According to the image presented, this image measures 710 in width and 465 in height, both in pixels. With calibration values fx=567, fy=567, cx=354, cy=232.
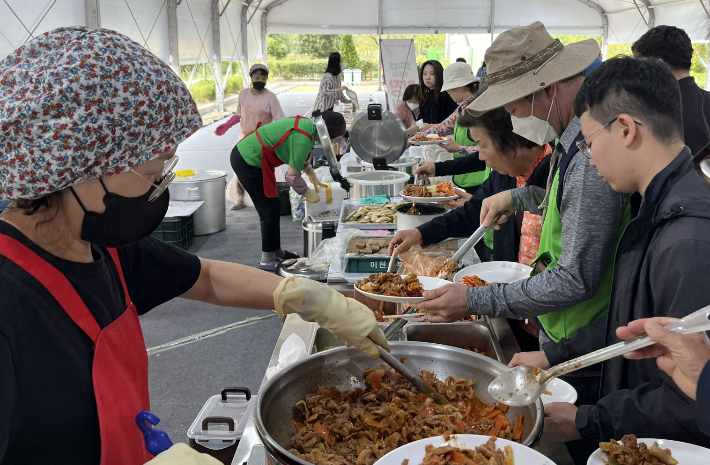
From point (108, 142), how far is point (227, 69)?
51.1ft

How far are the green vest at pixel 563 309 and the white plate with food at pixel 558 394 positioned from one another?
0.69 feet

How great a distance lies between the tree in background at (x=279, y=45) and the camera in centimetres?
2286

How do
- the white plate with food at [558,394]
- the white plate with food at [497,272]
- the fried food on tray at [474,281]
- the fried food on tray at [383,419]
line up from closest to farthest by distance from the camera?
1. the fried food on tray at [383,419]
2. the white plate with food at [558,394]
3. the fried food on tray at [474,281]
4. the white plate with food at [497,272]

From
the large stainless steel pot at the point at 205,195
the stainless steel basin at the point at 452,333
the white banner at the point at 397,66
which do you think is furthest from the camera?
the white banner at the point at 397,66

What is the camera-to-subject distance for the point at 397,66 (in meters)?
8.62

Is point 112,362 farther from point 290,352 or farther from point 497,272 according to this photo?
point 497,272

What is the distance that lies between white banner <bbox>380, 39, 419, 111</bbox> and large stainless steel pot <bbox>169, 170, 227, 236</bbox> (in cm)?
342

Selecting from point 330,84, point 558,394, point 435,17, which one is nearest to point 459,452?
point 558,394

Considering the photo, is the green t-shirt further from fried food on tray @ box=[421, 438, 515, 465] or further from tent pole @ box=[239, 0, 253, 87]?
tent pole @ box=[239, 0, 253, 87]

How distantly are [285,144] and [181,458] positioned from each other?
4060mm

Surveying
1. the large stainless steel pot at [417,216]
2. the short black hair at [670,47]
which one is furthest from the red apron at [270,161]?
the short black hair at [670,47]

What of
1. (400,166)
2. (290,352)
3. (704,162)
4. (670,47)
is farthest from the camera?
(400,166)

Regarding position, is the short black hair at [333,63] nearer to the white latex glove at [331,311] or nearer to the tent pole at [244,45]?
the white latex glove at [331,311]

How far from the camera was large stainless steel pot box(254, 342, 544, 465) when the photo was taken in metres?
1.25
